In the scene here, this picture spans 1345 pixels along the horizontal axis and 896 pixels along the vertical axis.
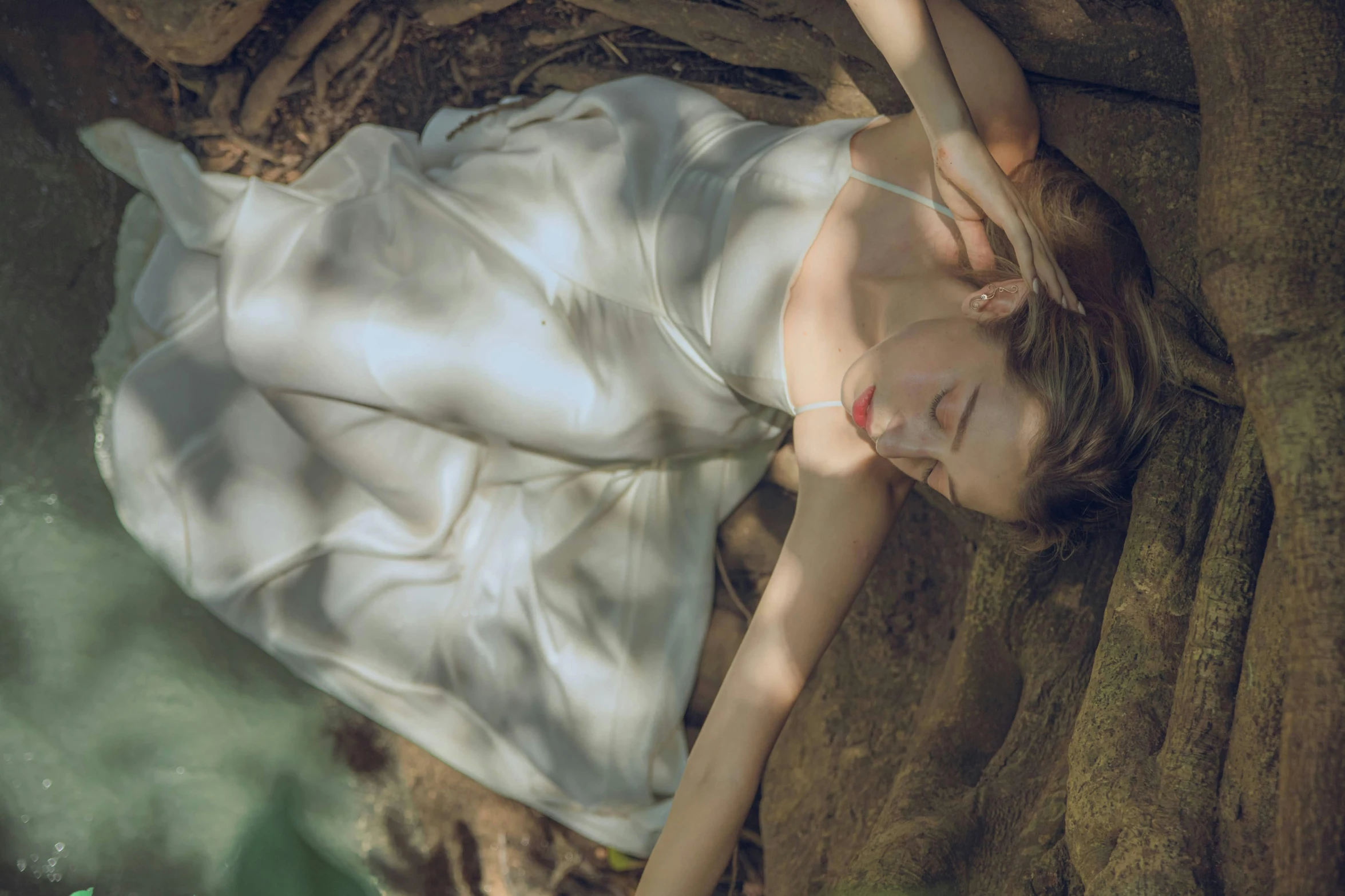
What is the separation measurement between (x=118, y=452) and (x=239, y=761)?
0.86 meters

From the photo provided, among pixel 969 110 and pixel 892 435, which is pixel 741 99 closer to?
pixel 969 110

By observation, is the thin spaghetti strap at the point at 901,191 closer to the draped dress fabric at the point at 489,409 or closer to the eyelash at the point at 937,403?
the draped dress fabric at the point at 489,409

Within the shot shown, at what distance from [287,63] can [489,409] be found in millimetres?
1448

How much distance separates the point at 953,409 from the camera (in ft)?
5.91

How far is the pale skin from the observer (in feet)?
5.98

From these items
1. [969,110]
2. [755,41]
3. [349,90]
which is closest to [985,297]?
[969,110]

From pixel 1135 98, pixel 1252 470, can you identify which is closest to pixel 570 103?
pixel 1135 98

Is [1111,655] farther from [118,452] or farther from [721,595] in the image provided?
[118,452]

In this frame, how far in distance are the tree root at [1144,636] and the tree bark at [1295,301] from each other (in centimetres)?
27

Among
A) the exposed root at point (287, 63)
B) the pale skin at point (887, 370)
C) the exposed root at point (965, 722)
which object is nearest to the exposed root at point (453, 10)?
the exposed root at point (287, 63)

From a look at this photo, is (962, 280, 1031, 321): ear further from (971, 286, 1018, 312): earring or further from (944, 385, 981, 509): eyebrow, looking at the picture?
(944, 385, 981, 509): eyebrow

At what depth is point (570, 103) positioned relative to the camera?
262cm

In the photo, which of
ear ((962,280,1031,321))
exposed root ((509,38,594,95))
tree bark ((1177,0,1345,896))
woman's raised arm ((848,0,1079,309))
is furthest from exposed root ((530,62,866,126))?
tree bark ((1177,0,1345,896))

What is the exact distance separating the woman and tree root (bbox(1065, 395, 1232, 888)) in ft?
0.35
